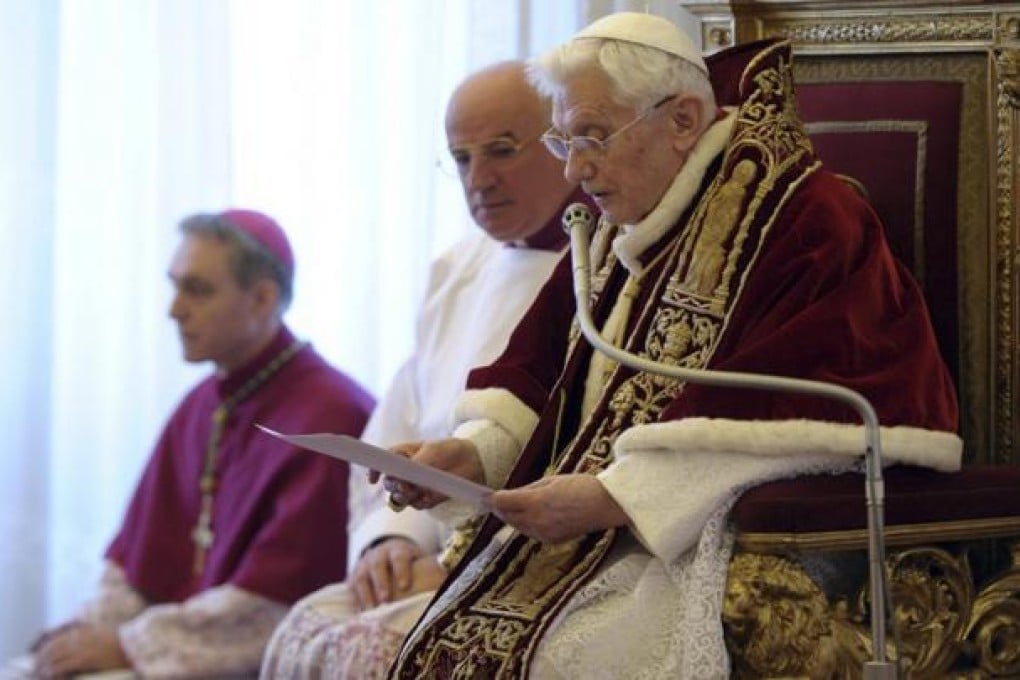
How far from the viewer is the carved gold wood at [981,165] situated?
4.12 metres

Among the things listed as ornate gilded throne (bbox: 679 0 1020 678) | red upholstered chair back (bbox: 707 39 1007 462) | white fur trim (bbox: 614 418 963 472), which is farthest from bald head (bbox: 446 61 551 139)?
white fur trim (bbox: 614 418 963 472)

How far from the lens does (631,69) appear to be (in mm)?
3574

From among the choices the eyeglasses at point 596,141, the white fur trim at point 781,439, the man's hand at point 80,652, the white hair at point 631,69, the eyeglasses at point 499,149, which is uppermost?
the white hair at point 631,69

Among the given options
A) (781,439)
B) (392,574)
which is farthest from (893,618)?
(392,574)

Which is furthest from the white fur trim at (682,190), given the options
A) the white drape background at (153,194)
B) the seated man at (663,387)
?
the white drape background at (153,194)

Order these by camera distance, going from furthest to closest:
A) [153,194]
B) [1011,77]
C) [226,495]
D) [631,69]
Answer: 1. [153,194]
2. [226,495]
3. [1011,77]
4. [631,69]

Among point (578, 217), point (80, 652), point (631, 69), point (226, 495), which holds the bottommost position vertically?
point (80, 652)

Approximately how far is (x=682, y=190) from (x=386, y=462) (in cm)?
77

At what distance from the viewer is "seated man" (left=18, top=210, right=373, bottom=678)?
4.89 m

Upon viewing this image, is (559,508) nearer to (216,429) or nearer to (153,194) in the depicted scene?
(216,429)

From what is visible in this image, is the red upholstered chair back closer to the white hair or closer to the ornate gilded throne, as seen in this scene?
the ornate gilded throne

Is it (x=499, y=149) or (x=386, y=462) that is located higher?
(x=499, y=149)

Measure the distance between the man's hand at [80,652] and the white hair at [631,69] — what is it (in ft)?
6.63

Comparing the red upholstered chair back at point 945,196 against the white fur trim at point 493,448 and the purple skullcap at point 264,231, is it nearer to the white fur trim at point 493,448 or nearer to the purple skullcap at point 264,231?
the white fur trim at point 493,448
